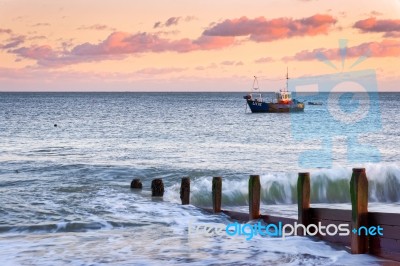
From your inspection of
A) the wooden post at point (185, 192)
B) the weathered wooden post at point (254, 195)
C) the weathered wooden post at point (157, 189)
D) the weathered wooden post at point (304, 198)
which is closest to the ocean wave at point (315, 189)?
the weathered wooden post at point (157, 189)

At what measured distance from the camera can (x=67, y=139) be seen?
188 ft

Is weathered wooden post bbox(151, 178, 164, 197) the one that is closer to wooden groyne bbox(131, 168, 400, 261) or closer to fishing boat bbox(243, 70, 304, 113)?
wooden groyne bbox(131, 168, 400, 261)

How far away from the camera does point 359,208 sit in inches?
461

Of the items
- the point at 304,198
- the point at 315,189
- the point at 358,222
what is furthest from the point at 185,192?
the point at 358,222

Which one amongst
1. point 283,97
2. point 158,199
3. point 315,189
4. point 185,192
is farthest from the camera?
point 283,97

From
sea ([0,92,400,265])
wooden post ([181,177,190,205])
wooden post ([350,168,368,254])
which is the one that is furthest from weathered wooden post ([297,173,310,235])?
wooden post ([181,177,190,205])

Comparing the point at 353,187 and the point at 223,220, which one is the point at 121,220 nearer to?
the point at 223,220

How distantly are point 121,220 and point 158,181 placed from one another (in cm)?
480

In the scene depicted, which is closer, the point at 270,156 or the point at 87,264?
the point at 87,264

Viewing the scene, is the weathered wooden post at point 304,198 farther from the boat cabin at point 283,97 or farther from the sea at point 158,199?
the boat cabin at point 283,97

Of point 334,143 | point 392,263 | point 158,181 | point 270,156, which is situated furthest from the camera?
point 334,143

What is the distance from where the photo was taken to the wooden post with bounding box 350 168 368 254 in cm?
1171

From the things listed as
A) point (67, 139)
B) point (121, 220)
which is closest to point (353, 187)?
point (121, 220)

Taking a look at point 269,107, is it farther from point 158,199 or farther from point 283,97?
point 158,199
